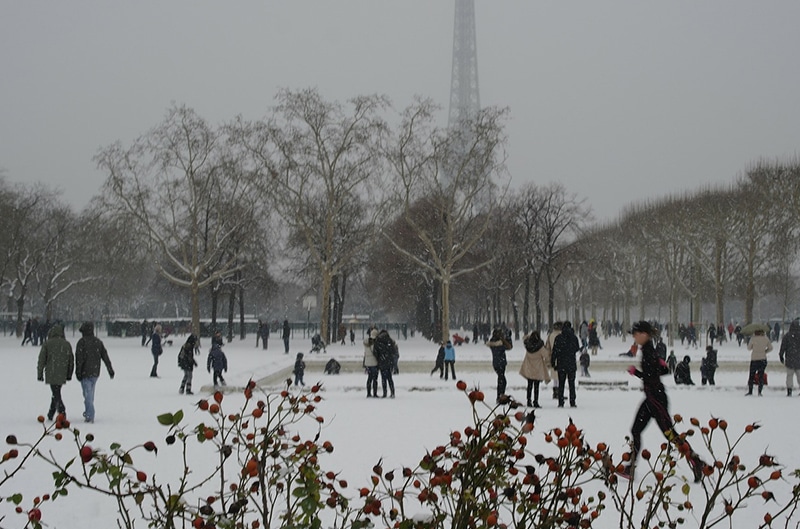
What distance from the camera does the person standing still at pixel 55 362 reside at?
1342 cm

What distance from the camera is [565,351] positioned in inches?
609

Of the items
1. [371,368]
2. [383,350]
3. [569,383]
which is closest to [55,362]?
[383,350]

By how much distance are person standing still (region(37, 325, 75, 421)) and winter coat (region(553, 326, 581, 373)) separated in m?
8.29

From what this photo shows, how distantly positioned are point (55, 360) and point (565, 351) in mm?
8669

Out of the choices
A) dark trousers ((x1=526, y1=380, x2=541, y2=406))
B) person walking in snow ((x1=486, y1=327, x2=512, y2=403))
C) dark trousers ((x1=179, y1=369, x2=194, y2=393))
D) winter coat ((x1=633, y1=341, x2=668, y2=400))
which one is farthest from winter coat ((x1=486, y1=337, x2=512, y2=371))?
winter coat ((x1=633, y1=341, x2=668, y2=400))

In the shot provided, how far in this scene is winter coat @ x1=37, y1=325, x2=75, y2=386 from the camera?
1345cm

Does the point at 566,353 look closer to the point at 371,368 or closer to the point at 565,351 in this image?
the point at 565,351

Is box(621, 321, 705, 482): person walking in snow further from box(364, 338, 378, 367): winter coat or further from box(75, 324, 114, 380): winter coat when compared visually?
box(364, 338, 378, 367): winter coat

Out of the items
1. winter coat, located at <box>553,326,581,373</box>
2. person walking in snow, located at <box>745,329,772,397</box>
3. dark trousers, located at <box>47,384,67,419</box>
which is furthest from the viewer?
person walking in snow, located at <box>745,329,772,397</box>

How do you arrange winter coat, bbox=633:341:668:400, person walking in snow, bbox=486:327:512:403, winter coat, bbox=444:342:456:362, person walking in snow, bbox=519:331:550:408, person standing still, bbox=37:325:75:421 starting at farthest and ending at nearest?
winter coat, bbox=444:342:456:362, person walking in snow, bbox=486:327:512:403, person walking in snow, bbox=519:331:550:408, person standing still, bbox=37:325:75:421, winter coat, bbox=633:341:668:400

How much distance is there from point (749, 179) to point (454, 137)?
58.6ft

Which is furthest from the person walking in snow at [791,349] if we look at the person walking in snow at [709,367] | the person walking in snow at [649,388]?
the person walking in snow at [649,388]

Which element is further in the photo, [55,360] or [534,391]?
[534,391]

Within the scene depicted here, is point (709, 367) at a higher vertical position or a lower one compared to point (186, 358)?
lower
